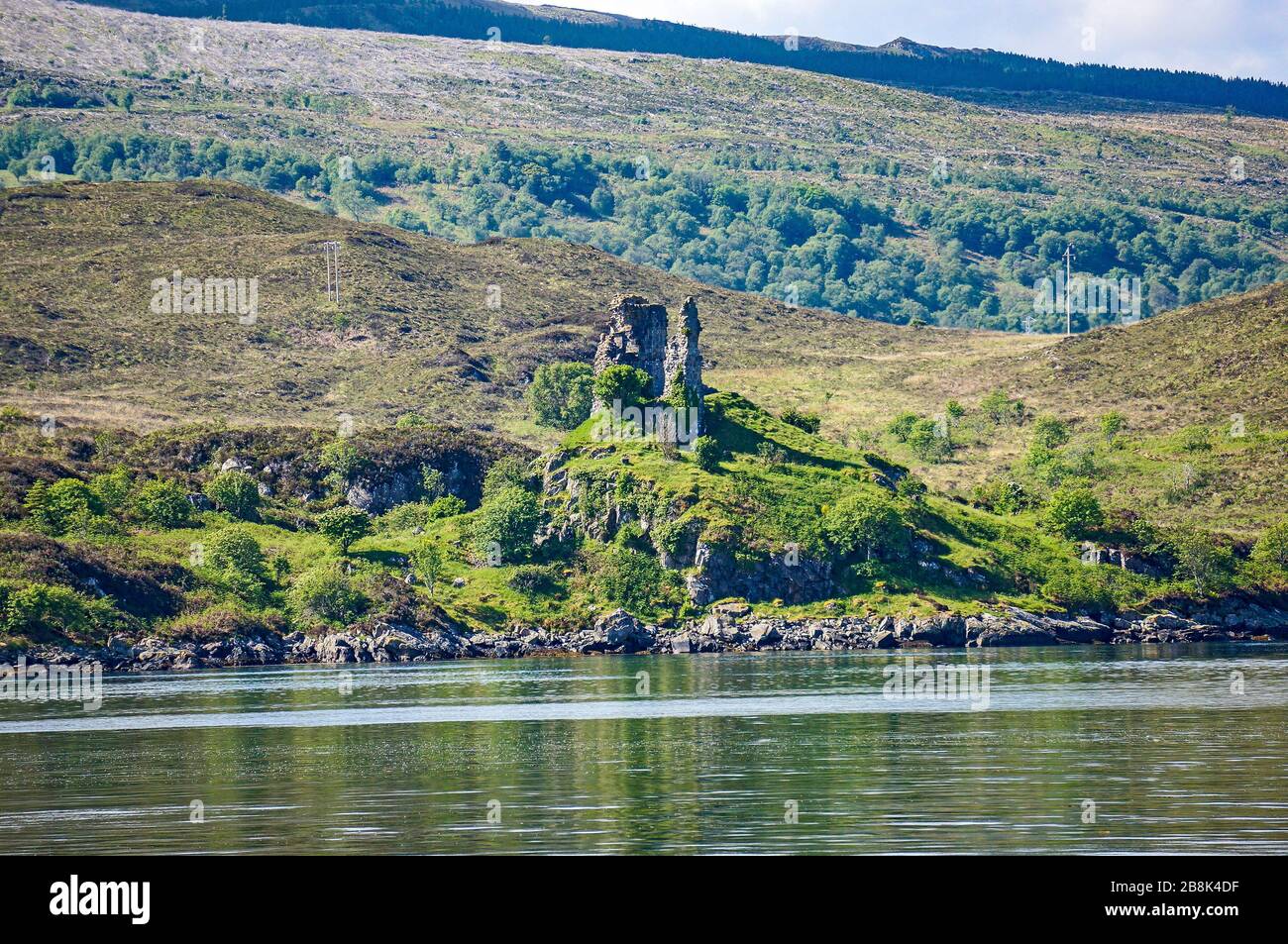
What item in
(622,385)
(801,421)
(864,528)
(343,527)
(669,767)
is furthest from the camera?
(801,421)

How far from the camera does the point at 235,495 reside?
169500mm

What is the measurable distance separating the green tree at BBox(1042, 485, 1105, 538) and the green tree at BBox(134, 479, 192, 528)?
82284 millimetres

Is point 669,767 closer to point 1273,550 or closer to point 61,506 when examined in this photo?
point 61,506

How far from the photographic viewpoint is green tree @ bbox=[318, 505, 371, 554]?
15925 cm

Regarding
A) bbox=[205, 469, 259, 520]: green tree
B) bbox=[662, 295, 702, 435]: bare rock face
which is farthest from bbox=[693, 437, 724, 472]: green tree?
bbox=[205, 469, 259, 520]: green tree

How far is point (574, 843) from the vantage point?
1703 inches

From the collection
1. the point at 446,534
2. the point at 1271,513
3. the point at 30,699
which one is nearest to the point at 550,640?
the point at 446,534

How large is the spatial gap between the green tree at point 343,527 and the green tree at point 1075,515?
65848 mm

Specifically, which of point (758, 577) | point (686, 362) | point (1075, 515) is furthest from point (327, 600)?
point (1075, 515)

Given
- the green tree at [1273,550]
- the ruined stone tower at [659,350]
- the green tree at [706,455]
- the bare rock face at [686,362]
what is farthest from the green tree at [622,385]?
the green tree at [1273,550]

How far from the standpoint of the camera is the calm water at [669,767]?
146 ft

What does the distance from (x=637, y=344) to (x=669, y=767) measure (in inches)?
4782
